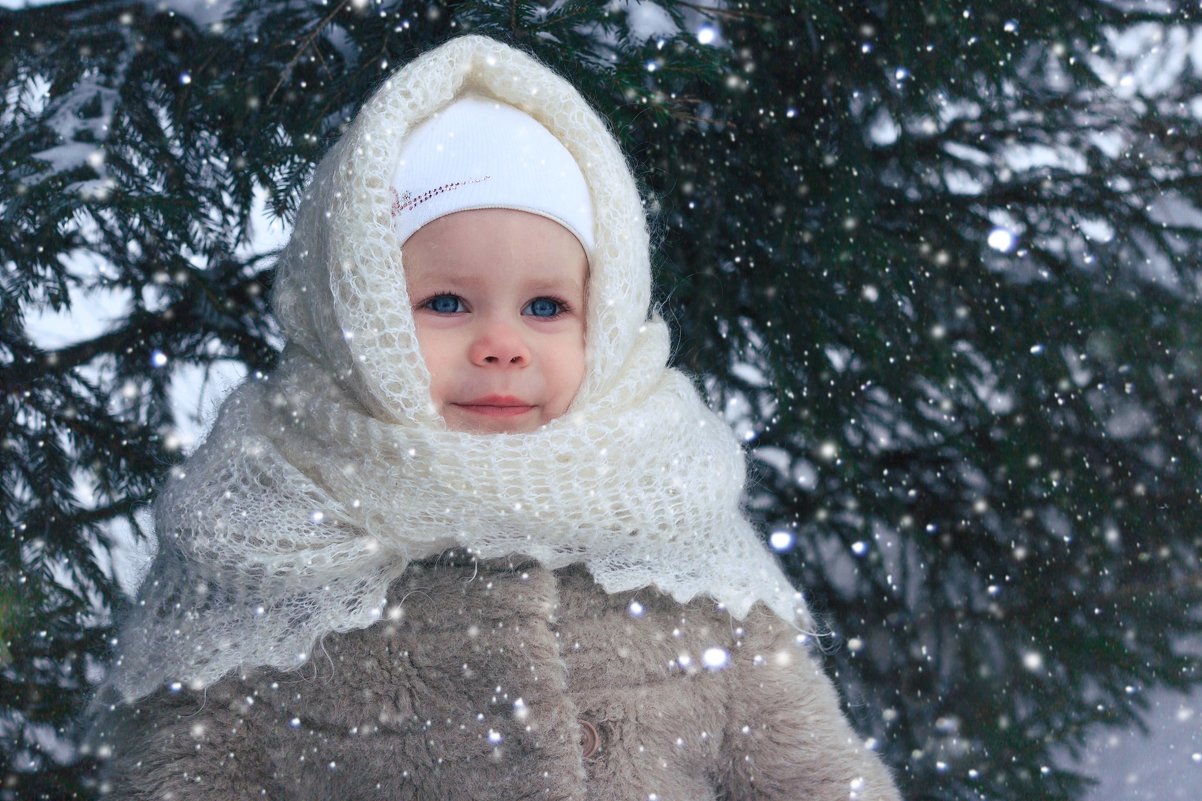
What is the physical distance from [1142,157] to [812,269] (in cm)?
75

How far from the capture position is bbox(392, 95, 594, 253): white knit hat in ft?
4.83

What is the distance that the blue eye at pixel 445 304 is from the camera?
4.85 ft

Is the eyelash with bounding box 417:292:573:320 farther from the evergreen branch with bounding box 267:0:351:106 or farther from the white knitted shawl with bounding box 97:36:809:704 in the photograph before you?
the evergreen branch with bounding box 267:0:351:106

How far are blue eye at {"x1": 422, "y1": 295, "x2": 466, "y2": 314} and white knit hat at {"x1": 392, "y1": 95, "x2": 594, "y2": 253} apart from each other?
10cm

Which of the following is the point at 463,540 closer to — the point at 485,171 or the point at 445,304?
the point at 445,304

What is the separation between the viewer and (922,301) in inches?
81.0

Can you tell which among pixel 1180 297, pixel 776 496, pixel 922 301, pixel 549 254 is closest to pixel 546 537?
pixel 549 254

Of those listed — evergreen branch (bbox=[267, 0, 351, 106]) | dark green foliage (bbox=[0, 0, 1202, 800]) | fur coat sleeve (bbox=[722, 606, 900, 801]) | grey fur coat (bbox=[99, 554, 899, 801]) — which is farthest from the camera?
dark green foliage (bbox=[0, 0, 1202, 800])

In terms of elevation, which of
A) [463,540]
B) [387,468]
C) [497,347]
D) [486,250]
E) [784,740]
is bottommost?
[784,740]

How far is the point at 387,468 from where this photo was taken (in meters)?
1.43

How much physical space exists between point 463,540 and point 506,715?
25cm

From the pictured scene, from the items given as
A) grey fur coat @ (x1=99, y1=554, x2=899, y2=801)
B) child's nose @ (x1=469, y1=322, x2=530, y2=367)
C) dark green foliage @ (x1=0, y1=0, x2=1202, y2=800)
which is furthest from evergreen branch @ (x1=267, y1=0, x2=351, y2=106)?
grey fur coat @ (x1=99, y1=554, x2=899, y2=801)

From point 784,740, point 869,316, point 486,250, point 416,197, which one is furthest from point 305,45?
point 784,740

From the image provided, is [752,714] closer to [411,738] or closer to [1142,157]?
[411,738]
